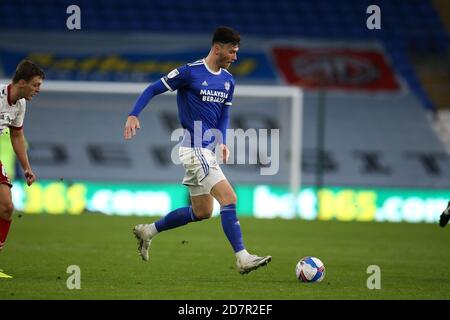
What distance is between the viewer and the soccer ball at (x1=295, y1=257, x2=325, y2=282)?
851 centimetres

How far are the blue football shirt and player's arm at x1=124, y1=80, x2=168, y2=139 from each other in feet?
0.26

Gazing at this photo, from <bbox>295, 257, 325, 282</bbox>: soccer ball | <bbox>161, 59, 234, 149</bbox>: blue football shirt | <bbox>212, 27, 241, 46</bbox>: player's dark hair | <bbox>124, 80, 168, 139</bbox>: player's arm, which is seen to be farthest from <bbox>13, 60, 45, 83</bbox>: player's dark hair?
<bbox>295, 257, 325, 282</bbox>: soccer ball

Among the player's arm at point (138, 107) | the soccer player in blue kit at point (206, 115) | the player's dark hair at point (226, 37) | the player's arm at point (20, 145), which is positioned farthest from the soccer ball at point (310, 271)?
the player's arm at point (20, 145)

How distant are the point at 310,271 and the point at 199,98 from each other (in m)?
1.87

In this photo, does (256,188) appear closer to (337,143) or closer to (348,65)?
(337,143)

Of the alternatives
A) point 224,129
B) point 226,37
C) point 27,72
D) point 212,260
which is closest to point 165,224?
point 224,129

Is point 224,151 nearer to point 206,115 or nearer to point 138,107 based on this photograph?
point 206,115

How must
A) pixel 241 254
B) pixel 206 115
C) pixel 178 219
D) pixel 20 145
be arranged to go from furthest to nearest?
pixel 178 219 → pixel 206 115 → pixel 20 145 → pixel 241 254

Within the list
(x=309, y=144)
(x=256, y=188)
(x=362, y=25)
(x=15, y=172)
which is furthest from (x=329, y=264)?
(x=362, y=25)

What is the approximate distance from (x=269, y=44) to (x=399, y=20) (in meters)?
3.95

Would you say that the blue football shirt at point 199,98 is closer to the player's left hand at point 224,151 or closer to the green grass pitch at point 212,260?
the player's left hand at point 224,151

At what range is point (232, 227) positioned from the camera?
8469 mm

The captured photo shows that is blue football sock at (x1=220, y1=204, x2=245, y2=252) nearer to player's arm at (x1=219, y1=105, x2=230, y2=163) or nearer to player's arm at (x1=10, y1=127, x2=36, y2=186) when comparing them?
player's arm at (x1=219, y1=105, x2=230, y2=163)

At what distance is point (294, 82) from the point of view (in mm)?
25094
